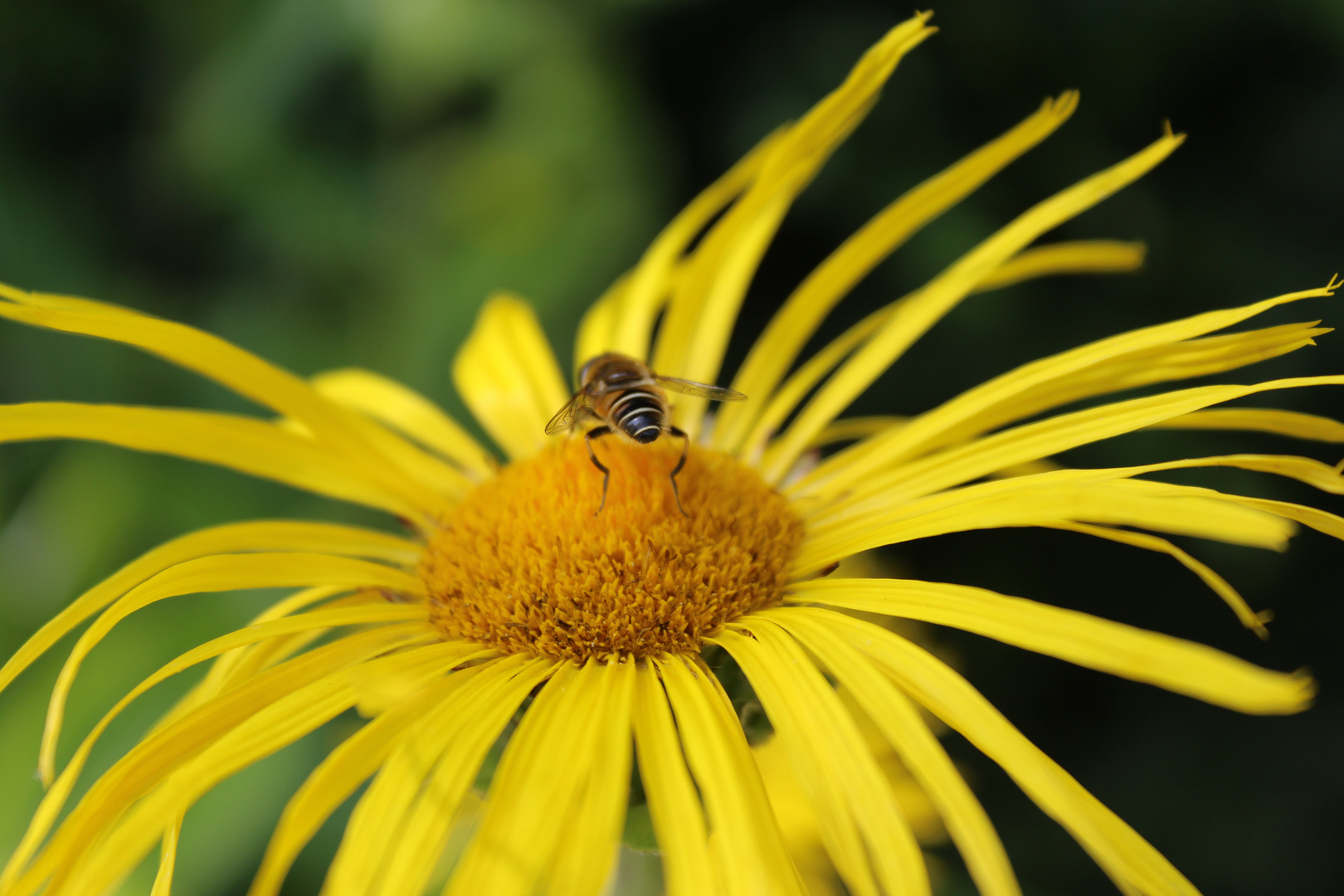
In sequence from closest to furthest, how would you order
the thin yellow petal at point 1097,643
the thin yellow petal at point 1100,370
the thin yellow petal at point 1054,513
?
the thin yellow petal at point 1097,643 → the thin yellow petal at point 1054,513 → the thin yellow petal at point 1100,370

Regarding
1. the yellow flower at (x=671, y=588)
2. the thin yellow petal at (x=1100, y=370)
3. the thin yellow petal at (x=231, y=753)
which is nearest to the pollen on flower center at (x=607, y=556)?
the yellow flower at (x=671, y=588)

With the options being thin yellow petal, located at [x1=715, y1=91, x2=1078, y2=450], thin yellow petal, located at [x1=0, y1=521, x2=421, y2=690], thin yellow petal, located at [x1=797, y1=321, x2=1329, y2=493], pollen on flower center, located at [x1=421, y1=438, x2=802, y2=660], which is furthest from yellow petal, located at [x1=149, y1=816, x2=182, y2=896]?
thin yellow petal, located at [x1=715, y1=91, x2=1078, y2=450]

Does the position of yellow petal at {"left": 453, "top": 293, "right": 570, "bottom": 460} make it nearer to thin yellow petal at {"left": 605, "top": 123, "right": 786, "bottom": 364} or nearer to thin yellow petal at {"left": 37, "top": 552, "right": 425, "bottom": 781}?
thin yellow petal at {"left": 605, "top": 123, "right": 786, "bottom": 364}

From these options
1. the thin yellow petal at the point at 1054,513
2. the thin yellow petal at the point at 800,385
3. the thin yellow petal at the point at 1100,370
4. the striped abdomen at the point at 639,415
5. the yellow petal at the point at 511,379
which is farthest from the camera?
the yellow petal at the point at 511,379

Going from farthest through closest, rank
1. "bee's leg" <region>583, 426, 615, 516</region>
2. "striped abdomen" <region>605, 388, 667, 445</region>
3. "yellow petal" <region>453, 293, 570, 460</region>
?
"yellow petal" <region>453, 293, 570, 460</region> < "striped abdomen" <region>605, 388, 667, 445</region> < "bee's leg" <region>583, 426, 615, 516</region>

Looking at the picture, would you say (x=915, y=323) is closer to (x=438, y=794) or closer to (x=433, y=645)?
(x=433, y=645)

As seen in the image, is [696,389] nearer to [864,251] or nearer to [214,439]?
[864,251]

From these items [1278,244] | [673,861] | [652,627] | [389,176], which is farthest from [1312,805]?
[389,176]

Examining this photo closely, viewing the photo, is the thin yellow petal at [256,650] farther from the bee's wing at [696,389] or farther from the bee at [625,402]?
the bee's wing at [696,389]
